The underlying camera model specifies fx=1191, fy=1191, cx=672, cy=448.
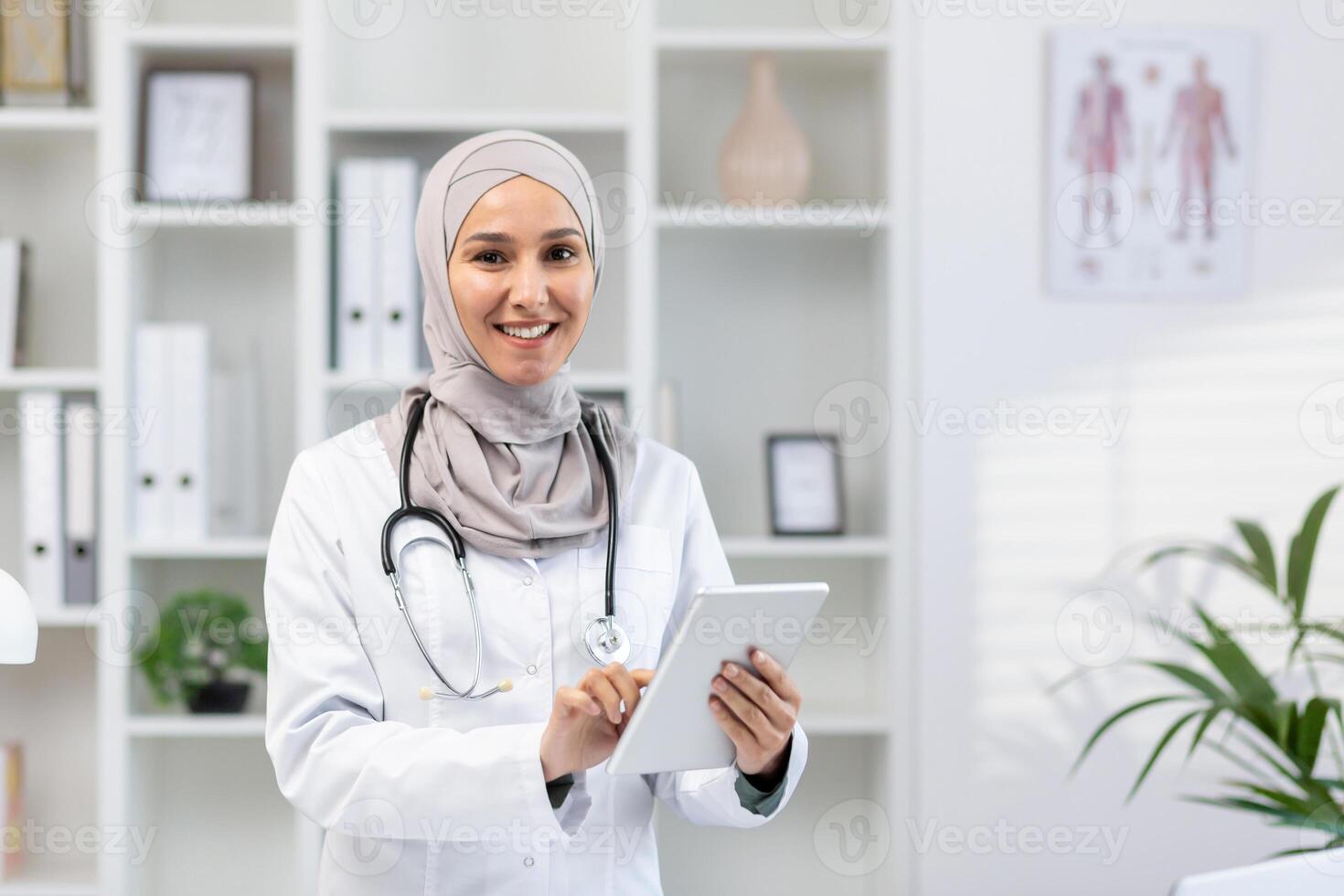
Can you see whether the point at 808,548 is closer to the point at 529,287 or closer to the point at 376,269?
the point at 376,269

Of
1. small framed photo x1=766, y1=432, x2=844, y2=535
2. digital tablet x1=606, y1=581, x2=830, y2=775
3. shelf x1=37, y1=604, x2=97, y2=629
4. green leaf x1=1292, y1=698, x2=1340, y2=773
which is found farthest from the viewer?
small framed photo x1=766, y1=432, x2=844, y2=535

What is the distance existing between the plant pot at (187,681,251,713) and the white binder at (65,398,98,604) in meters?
0.26

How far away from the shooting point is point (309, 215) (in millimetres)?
2105

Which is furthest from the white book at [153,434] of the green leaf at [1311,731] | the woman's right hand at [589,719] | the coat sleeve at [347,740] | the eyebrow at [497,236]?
the green leaf at [1311,731]

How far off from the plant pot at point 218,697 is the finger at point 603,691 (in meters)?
1.33

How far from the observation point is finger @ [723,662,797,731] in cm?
104

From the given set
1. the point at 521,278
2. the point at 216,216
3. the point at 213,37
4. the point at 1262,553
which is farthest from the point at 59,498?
the point at 1262,553

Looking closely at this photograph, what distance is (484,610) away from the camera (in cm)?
121

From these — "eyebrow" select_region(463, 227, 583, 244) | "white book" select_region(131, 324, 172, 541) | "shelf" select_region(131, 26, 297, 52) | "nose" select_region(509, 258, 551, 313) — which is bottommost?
"white book" select_region(131, 324, 172, 541)

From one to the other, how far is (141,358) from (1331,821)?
2.03 m

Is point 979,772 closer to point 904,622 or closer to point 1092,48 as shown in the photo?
point 904,622

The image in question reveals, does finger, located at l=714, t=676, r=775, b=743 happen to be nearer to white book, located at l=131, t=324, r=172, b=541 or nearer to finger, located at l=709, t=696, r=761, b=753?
finger, located at l=709, t=696, r=761, b=753

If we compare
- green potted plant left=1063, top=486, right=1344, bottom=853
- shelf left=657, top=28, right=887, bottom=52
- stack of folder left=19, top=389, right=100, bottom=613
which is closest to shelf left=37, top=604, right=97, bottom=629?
stack of folder left=19, top=389, right=100, bottom=613

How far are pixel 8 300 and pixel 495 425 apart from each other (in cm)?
141
